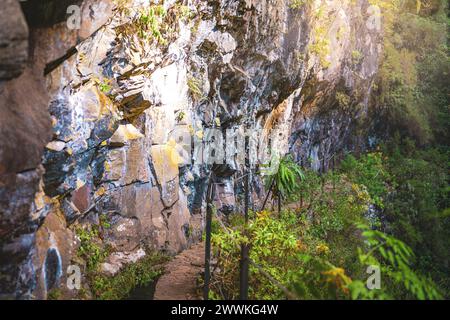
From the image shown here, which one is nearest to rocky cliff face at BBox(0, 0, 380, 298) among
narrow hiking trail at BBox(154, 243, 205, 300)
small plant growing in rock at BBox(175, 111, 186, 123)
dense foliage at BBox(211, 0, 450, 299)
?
small plant growing in rock at BBox(175, 111, 186, 123)

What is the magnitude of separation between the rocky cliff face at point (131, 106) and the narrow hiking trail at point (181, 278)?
0.70 m

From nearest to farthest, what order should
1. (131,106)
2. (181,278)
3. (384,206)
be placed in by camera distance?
1. (181,278)
2. (131,106)
3. (384,206)

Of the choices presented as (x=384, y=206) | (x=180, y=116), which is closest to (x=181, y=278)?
(x=180, y=116)

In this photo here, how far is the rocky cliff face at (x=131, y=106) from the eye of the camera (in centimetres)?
539

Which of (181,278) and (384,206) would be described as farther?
(384,206)

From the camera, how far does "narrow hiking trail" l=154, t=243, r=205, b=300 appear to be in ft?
26.0

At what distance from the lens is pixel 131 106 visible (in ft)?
31.0

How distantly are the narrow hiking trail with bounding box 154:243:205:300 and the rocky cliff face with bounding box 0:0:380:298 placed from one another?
697mm

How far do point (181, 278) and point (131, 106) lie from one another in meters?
4.07

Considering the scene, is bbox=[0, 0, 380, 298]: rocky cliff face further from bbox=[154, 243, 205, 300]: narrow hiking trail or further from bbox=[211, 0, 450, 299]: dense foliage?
bbox=[211, 0, 450, 299]: dense foliage

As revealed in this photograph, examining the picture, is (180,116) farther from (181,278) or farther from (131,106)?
(181,278)

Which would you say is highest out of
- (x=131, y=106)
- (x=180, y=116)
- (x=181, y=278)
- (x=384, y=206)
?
(x=180, y=116)

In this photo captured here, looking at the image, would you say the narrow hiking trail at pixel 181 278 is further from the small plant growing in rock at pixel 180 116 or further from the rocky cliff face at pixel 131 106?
the small plant growing in rock at pixel 180 116

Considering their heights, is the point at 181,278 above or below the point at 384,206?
below
